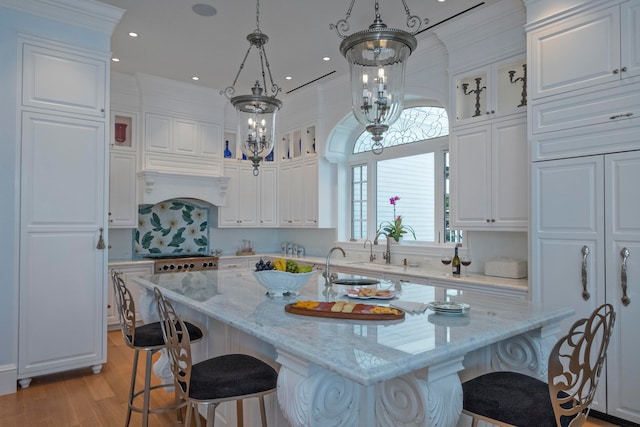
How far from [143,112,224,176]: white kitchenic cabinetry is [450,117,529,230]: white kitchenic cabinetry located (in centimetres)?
336

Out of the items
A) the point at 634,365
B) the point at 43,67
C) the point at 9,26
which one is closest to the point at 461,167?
the point at 634,365

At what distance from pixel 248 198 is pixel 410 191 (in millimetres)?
2481

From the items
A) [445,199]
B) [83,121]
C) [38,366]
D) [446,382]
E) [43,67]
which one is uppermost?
[43,67]

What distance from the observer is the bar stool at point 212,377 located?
1622mm

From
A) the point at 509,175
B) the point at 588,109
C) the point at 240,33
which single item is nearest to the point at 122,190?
the point at 240,33

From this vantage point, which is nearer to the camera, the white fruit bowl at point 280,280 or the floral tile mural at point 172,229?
the white fruit bowl at point 280,280

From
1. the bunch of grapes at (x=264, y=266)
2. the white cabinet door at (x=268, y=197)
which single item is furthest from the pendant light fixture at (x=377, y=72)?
the white cabinet door at (x=268, y=197)

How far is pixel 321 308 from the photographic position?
71.3 inches

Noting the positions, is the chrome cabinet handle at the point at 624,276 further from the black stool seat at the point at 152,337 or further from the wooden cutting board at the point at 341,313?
the black stool seat at the point at 152,337

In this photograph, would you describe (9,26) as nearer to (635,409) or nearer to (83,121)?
(83,121)

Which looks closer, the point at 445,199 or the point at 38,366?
the point at 38,366

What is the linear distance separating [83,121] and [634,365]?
442 centimetres

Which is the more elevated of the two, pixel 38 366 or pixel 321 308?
pixel 321 308

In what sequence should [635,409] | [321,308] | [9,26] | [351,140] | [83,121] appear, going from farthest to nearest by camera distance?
1. [351,140]
2. [83,121]
3. [9,26]
4. [635,409]
5. [321,308]
